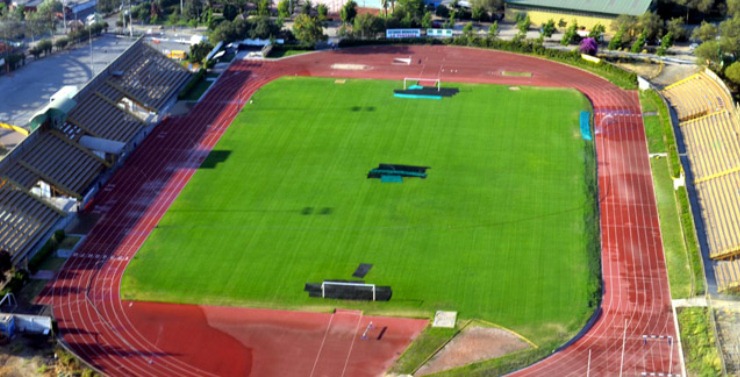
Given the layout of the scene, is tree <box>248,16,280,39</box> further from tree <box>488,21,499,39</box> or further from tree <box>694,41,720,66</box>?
tree <box>694,41,720,66</box>

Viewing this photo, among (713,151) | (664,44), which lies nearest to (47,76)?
(664,44)

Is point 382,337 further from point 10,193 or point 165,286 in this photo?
point 10,193

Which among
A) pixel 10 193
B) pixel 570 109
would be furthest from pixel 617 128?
pixel 10 193

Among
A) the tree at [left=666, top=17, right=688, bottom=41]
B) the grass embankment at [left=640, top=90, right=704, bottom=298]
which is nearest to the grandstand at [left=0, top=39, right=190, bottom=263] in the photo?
the grass embankment at [left=640, top=90, right=704, bottom=298]

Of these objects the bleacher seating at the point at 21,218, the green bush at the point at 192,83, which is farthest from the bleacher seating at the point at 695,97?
the bleacher seating at the point at 21,218

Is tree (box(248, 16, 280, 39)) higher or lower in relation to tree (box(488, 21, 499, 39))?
lower

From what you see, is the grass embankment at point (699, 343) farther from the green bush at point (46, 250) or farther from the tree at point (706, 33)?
the tree at point (706, 33)

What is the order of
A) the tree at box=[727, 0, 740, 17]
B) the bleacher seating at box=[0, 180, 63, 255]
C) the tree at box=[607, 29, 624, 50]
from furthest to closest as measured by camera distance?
the tree at box=[727, 0, 740, 17], the tree at box=[607, 29, 624, 50], the bleacher seating at box=[0, 180, 63, 255]
